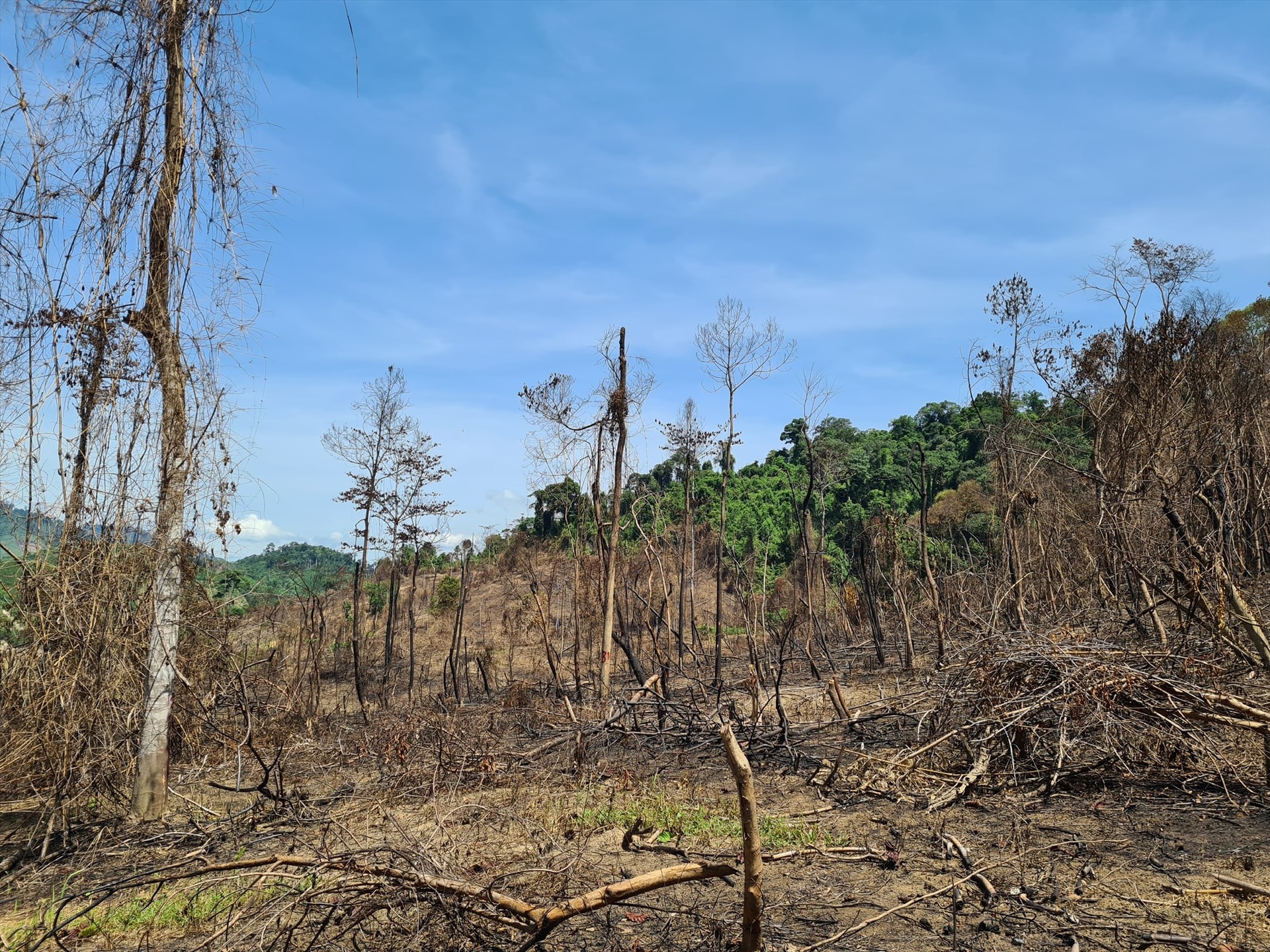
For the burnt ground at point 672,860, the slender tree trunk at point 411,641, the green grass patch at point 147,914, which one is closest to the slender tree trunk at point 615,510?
the burnt ground at point 672,860

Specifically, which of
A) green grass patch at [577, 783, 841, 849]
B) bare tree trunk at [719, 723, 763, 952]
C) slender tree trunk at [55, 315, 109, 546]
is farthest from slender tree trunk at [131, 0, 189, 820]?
bare tree trunk at [719, 723, 763, 952]

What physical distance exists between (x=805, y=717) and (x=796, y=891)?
252 inches

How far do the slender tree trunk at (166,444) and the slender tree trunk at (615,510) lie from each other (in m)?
6.22

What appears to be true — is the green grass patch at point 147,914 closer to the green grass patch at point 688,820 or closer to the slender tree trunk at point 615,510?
the green grass patch at point 688,820

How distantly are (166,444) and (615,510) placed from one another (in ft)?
24.3

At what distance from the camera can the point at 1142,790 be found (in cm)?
628

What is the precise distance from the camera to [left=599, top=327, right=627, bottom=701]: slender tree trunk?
12270 mm

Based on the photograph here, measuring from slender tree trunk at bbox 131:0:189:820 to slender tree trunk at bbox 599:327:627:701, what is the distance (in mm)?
6222

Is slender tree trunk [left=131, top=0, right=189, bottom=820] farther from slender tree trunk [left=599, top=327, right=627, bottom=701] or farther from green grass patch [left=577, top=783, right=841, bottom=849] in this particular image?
slender tree trunk [left=599, top=327, right=627, bottom=701]

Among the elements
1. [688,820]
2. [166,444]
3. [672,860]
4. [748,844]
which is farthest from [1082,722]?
[166,444]

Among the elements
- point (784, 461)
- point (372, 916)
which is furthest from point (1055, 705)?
point (784, 461)

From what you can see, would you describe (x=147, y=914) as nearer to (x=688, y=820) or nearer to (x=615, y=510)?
(x=688, y=820)

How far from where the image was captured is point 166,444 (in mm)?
6977

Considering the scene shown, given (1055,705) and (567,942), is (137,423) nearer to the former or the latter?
(567,942)
